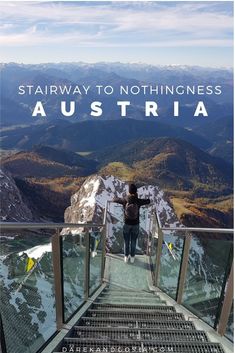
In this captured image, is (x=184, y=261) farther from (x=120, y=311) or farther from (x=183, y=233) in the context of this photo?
(x=120, y=311)

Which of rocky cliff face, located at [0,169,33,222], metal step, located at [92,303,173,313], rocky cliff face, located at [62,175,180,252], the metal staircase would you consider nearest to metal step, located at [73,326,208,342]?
the metal staircase

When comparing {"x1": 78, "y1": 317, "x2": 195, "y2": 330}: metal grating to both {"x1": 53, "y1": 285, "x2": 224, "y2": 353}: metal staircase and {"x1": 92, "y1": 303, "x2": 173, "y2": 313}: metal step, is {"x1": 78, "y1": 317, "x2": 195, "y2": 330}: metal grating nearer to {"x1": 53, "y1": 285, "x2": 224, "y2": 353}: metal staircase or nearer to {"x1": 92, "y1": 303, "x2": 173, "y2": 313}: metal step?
{"x1": 53, "y1": 285, "x2": 224, "y2": 353}: metal staircase

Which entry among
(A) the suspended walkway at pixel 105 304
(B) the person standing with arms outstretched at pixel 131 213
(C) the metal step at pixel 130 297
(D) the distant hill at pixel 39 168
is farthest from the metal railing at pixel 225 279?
(D) the distant hill at pixel 39 168

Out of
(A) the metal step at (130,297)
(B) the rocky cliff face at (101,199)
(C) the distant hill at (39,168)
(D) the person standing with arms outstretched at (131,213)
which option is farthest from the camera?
(C) the distant hill at (39,168)

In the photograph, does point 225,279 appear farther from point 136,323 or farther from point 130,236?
point 130,236

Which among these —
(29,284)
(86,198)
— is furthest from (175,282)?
(86,198)

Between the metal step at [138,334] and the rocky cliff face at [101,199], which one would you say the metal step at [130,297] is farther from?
the rocky cliff face at [101,199]
